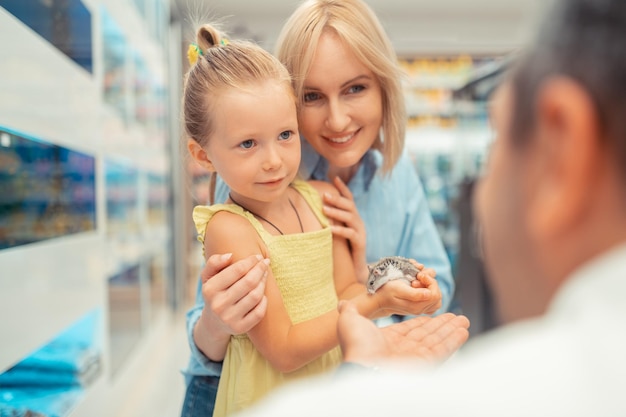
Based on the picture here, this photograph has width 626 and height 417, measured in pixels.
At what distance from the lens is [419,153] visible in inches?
271

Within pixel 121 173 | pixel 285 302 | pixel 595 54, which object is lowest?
pixel 285 302

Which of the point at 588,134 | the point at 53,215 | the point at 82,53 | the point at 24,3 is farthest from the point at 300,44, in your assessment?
the point at 82,53

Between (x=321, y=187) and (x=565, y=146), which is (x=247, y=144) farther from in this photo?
(x=565, y=146)

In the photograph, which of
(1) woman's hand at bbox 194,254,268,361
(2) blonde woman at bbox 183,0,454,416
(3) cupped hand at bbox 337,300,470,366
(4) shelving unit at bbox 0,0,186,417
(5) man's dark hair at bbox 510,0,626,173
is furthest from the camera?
(4) shelving unit at bbox 0,0,186,417

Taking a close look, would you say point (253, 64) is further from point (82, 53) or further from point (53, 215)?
point (82, 53)

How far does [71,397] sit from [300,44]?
1747 mm

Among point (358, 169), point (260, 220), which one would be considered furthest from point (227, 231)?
point (358, 169)

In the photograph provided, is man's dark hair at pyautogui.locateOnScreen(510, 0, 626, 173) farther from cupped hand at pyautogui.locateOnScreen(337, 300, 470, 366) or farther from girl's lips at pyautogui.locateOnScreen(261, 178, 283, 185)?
girl's lips at pyautogui.locateOnScreen(261, 178, 283, 185)

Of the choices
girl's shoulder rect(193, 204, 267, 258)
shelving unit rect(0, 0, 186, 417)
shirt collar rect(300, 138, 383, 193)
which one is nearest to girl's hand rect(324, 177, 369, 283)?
shirt collar rect(300, 138, 383, 193)

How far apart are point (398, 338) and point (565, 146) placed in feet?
1.52

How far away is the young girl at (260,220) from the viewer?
1128 millimetres

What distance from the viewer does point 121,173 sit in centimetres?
354

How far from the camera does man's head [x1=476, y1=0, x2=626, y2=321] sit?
0.55 meters

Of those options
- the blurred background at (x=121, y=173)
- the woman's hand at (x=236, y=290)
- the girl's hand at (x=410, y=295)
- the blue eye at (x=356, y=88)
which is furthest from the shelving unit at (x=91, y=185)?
the girl's hand at (x=410, y=295)
